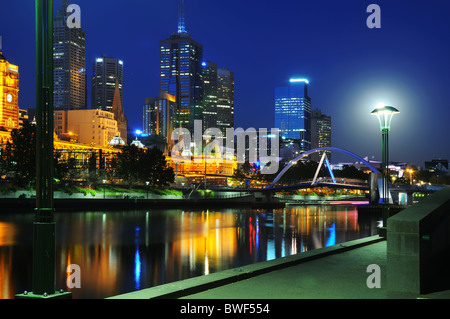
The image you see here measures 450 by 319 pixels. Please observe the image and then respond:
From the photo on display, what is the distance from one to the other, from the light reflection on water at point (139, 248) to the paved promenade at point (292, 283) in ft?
24.5

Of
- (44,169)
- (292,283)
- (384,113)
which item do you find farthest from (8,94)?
(292,283)

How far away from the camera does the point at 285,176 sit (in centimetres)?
17388

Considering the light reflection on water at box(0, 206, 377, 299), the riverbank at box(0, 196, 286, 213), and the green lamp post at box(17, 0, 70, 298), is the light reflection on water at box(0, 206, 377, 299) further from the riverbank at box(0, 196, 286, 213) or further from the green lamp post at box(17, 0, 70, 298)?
the green lamp post at box(17, 0, 70, 298)

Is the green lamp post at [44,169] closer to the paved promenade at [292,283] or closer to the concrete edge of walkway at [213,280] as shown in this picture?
the concrete edge of walkway at [213,280]

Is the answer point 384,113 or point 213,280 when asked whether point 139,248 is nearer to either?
point 384,113

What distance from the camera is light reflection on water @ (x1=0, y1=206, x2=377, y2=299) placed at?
2112 cm

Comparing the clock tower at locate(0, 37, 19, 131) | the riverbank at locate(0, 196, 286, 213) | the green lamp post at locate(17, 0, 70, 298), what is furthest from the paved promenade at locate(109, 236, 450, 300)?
the clock tower at locate(0, 37, 19, 131)

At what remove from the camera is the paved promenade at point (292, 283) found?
399 inches
